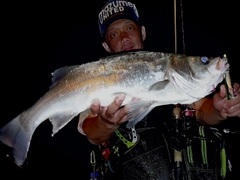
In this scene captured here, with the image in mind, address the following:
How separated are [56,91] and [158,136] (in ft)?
3.38

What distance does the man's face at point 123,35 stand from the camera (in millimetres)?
2674

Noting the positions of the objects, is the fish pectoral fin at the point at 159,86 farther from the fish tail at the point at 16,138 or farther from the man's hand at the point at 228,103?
the fish tail at the point at 16,138

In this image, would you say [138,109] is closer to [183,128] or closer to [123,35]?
[183,128]

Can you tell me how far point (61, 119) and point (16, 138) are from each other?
464 millimetres

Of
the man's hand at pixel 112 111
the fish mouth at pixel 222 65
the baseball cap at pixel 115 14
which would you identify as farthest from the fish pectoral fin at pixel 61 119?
the baseball cap at pixel 115 14

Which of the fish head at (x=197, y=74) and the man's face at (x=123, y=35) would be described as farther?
the man's face at (x=123, y=35)

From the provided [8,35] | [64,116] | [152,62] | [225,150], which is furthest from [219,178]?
[8,35]

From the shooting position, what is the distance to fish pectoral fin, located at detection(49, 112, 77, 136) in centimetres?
178

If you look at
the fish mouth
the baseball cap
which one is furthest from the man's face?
the fish mouth

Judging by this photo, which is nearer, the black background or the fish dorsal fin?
the fish dorsal fin

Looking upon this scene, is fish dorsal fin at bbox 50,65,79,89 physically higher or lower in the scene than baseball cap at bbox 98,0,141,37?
lower

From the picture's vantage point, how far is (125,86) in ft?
5.50

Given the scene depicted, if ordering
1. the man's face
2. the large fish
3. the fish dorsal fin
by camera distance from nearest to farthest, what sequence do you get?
the large fish < the fish dorsal fin < the man's face

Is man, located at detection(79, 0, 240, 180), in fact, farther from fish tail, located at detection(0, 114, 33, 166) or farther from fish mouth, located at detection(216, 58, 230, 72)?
fish tail, located at detection(0, 114, 33, 166)
